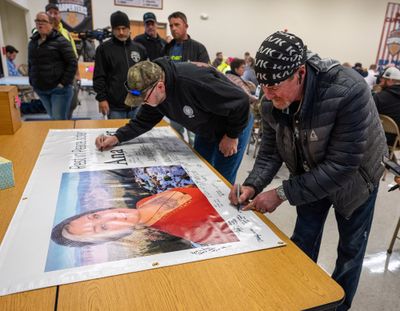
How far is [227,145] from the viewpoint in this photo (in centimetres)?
146

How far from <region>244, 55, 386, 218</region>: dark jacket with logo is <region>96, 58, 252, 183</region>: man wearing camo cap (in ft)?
1.14

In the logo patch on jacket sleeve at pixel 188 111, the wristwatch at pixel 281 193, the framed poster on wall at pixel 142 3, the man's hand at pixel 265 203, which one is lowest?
the man's hand at pixel 265 203

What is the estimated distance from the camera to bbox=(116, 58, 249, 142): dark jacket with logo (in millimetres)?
1296

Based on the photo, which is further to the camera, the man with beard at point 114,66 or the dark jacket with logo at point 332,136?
the man with beard at point 114,66

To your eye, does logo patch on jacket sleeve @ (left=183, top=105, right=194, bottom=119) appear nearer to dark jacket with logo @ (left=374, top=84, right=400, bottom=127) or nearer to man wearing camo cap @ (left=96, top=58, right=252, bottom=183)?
man wearing camo cap @ (left=96, top=58, right=252, bottom=183)

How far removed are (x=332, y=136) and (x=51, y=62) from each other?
2.70 m

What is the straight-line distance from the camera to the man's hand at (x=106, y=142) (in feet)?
4.56

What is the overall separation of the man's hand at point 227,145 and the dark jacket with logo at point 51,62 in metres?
1.98

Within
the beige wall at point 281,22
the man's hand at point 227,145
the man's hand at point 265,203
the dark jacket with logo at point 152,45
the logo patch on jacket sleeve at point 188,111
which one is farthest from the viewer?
the beige wall at point 281,22

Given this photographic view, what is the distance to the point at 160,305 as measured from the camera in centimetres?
58

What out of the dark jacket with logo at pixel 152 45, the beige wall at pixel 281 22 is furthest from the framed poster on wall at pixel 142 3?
the dark jacket with logo at pixel 152 45

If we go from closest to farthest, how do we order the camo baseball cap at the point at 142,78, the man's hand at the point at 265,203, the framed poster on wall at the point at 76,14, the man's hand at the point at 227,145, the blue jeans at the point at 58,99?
the man's hand at the point at 265,203
the camo baseball cap at the point at 142,78
the man's hand at the point at 227,145
the blue jeans at the point at 58,99
the framed poster on wall at the point at 76,14

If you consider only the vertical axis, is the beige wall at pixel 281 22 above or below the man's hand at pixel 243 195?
above

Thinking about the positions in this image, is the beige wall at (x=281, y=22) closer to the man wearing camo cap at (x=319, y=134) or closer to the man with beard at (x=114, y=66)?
the man with beard at (x=114, y=66)
